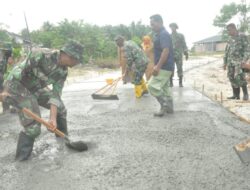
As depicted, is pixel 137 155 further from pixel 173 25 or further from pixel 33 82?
pixel 173 25

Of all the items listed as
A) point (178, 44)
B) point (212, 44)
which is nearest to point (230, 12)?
point (212, 44)

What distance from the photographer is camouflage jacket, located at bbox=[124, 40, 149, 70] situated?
28.9ft

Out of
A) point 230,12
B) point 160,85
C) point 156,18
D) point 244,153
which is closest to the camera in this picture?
point 244,153

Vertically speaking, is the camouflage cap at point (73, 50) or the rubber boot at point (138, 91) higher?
the camouflage cap at point (73, 50)

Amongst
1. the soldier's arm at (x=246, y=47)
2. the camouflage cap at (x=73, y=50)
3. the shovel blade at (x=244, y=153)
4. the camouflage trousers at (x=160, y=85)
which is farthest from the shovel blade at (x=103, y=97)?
the shovel blade at (x=244, y=153)

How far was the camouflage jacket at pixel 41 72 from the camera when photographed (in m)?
4.20

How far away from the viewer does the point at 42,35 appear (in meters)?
31.7

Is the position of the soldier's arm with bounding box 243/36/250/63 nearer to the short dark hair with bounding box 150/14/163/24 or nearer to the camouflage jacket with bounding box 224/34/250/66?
the camouflage jacket with bounding box 224/34/250/66

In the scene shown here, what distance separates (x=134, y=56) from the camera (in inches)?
350

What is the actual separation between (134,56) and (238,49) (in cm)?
237

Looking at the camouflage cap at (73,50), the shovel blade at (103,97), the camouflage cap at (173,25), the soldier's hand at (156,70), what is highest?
the camouflage cap at (173,25)

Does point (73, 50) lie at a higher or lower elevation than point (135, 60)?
higher

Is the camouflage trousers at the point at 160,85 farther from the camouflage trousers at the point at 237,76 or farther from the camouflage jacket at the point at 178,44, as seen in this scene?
the camouflage jacket at the point at 178,44

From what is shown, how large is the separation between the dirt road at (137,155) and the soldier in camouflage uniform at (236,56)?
1792 mm
